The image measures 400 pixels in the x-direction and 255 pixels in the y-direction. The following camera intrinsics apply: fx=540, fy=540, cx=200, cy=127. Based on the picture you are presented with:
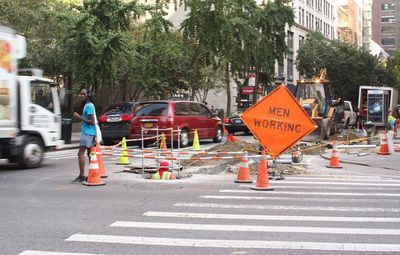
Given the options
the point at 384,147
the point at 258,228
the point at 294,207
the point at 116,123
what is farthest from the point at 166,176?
the point at 116,123

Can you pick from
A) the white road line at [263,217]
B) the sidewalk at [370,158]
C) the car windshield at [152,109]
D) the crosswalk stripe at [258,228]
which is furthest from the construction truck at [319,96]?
the crosswalk stripe at [258,228]

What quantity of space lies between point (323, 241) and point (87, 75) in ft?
65.3

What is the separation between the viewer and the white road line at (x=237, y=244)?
6121 millimetres

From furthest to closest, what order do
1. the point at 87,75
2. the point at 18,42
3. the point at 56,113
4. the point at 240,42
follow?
the point at 240,42, the point at 87,75, the point at 56,113, the point at 18,42

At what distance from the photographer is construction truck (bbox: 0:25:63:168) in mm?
12844

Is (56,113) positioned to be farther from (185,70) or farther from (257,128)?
(185,70)

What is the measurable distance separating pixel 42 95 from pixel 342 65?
48.4m

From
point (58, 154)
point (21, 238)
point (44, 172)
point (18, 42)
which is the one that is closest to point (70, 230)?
point (21, 238)

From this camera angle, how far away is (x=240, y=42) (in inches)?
1260

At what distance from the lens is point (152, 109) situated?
20.0 meters

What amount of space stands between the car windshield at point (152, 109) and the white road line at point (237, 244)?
1325 cm

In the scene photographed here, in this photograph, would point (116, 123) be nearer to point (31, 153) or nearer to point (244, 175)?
point (31, 153)

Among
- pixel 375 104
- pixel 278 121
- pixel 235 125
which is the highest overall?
pixel 375 104

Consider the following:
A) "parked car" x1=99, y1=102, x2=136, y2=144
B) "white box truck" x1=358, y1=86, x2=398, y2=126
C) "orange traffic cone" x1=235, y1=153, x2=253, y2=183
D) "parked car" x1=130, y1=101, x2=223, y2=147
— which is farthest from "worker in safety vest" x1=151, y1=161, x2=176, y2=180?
"white box truck" x1=358, y1=86, x2=398, y2=126
